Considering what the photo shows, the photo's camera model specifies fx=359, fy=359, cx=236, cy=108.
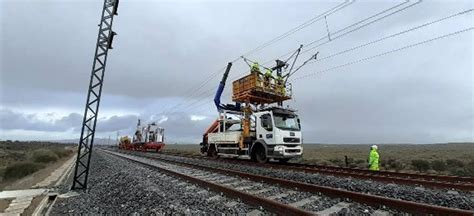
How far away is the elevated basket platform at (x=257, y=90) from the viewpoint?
73.4 ft

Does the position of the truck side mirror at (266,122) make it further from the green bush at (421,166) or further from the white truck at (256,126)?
the green bush at (421,166)

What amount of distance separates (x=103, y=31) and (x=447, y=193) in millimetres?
12532

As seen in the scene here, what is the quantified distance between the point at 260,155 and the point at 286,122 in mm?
2431

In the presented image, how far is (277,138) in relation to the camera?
17.7 meters

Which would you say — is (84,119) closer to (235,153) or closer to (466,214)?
(235,153)

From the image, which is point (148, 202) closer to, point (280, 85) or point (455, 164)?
point (280, 85)

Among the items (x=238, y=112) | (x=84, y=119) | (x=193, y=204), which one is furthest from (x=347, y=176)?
(x=238, y=112)

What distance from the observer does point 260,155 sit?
19641mm

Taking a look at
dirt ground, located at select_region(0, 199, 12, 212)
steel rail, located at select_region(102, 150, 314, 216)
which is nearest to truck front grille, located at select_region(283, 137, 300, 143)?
steel rail, located at select_region(102, 150, 314, 216)

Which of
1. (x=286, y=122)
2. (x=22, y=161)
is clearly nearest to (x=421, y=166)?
(x=286, y=122)

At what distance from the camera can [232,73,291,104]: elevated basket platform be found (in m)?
22.4

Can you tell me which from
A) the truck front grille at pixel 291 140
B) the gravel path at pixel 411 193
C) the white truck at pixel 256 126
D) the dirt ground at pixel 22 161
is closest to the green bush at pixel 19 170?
the dirt ground at pixel 22 161

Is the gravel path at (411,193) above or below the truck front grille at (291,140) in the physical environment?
below

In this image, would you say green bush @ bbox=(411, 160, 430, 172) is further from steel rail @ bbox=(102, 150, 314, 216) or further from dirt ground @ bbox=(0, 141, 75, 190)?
dirt ground @ bbox=(0, 141, 75, 190)
